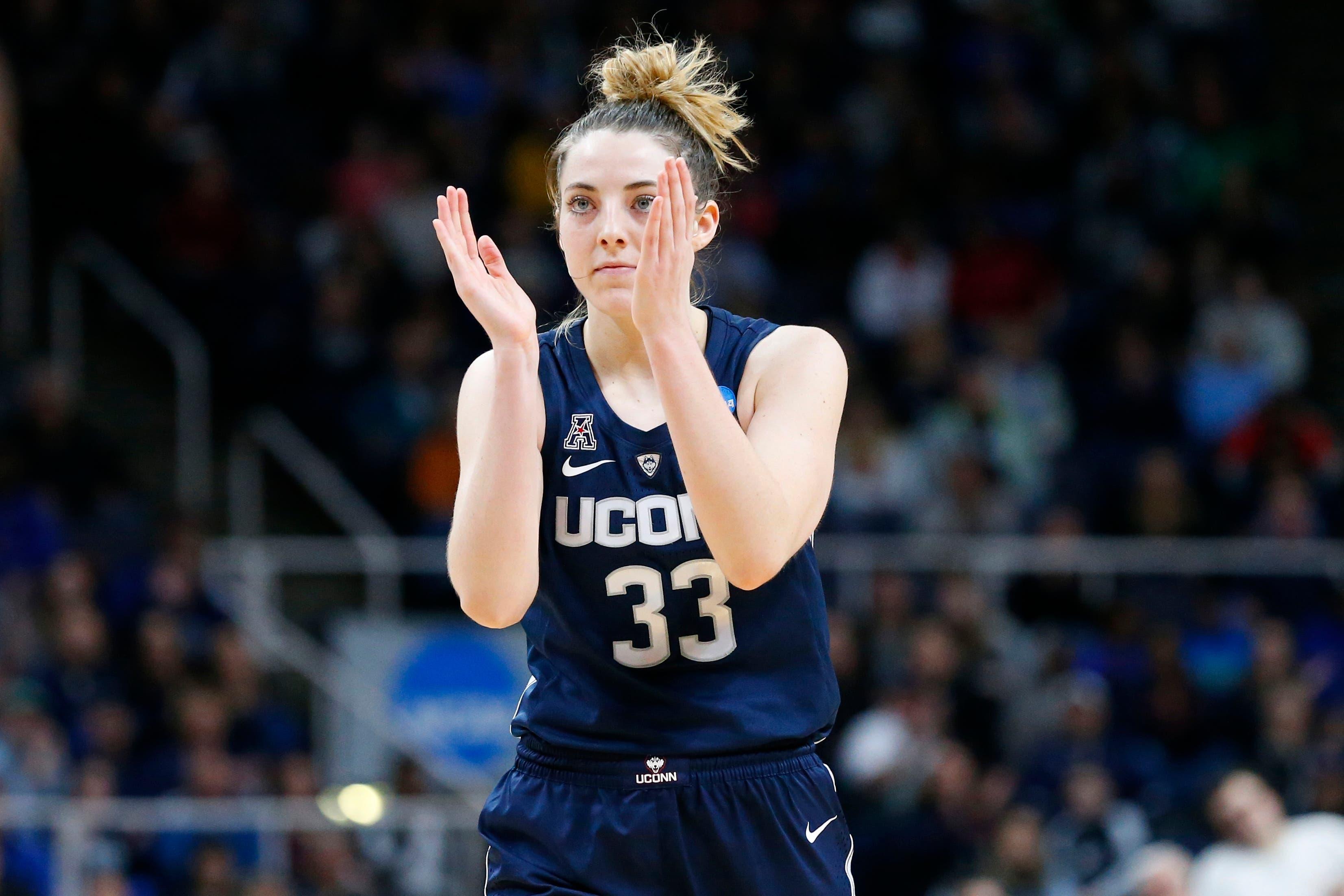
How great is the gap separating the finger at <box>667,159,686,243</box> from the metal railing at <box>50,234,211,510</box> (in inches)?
383

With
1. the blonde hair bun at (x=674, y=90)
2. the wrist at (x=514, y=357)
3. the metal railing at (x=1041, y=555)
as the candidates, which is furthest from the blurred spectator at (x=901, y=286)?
the wrist at (x=514, y=357)

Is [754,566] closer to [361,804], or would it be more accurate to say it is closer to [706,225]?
[706,225]

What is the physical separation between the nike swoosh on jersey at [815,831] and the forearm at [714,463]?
1.98 ft

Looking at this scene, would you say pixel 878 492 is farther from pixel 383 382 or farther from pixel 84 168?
pixel 84 168

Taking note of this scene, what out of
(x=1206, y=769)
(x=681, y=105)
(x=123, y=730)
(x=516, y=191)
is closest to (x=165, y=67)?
(x=516, y=191)

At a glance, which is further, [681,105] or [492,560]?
[681,105]

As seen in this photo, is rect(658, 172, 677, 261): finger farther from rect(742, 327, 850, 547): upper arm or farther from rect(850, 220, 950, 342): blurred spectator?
rect(850, 220, 950, 342): blurred spectator

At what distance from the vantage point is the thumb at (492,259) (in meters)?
3.77

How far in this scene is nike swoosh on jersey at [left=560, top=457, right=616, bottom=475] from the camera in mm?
3867

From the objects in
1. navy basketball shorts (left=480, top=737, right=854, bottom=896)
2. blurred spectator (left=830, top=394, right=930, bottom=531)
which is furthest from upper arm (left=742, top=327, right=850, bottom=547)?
blurred spectator (left=830, top=394, right=930, bottom=531)

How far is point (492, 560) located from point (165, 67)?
34.8 ft

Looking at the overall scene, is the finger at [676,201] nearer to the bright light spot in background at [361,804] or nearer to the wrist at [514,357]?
the wrist at [514,357]

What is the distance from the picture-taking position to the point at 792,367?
393 cm

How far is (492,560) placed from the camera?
3.65 m
